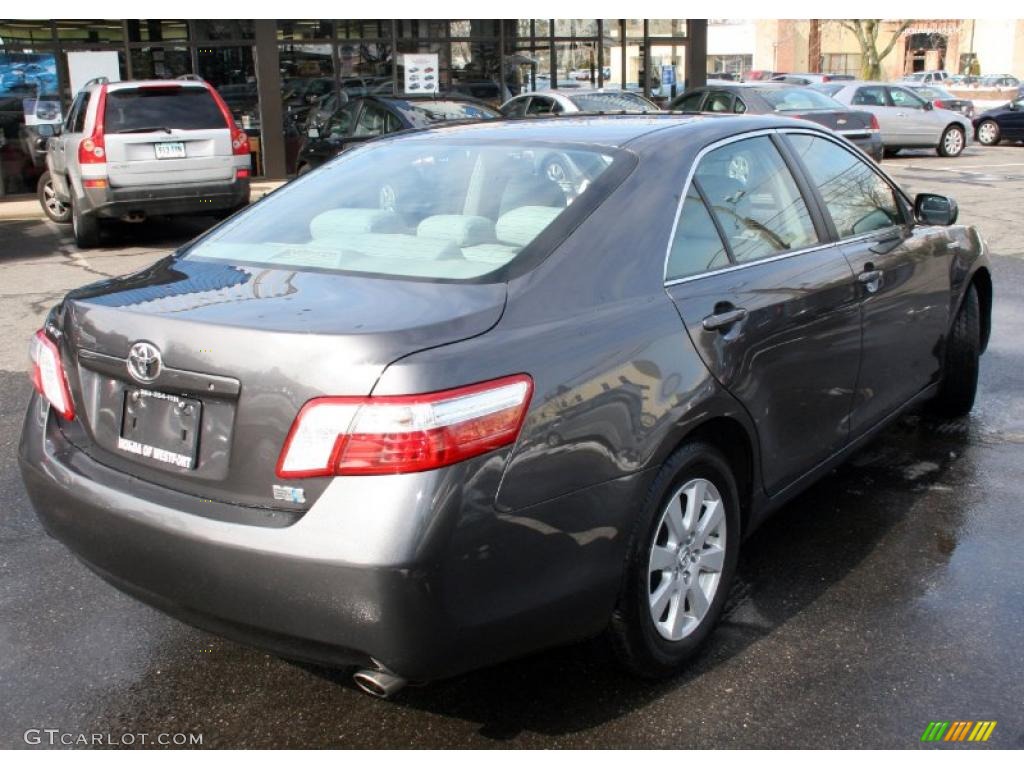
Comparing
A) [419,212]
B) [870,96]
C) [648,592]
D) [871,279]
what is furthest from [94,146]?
[870,96]

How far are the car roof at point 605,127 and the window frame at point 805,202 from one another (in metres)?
0.03

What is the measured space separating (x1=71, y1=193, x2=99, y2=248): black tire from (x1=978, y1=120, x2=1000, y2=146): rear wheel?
2196cm

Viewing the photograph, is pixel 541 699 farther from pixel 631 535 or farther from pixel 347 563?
pixel 347 563

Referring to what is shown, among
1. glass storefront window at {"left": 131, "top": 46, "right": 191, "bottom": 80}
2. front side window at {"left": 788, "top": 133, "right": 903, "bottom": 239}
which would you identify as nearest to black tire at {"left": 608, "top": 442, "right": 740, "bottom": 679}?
front side window at {"left": 788, "top": 133, "right": 903, "bottom": 239}

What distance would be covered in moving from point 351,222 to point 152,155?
8.96 metres

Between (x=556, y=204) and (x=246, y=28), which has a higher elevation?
(x=246, y=28)

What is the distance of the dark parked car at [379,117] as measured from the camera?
13.0m

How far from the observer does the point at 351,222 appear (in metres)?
3.49

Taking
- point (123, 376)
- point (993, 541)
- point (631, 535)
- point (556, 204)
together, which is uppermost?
point (556, 204)

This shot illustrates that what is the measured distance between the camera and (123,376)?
283 cm

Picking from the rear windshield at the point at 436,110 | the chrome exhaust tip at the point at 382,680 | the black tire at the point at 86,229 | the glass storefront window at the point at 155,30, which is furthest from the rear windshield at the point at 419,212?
the glass storefront window at the point at 155,30

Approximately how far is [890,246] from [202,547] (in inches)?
118

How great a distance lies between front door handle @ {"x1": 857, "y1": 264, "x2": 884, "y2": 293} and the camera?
4078mm
